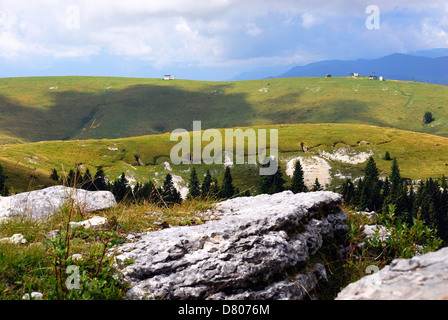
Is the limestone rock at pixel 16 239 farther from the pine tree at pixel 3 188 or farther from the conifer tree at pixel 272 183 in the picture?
the conifer tree at pixel 272 183

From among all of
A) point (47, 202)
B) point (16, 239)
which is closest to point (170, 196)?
point (47, 202)

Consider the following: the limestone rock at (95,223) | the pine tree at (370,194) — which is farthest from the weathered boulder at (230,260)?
the pine tree at (370,194)

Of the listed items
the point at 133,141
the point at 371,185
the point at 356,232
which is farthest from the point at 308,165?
the point at 356,232

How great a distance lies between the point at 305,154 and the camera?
527ft

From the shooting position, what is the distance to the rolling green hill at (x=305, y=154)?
14075 centimetres

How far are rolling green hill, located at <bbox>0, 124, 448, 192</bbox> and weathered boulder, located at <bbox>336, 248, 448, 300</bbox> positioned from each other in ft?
408

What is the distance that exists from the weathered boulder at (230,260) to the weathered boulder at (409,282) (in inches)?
79.0

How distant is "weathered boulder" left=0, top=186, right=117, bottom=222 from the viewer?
31.4ft

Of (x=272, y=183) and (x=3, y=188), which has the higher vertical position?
(x=3, y=188)

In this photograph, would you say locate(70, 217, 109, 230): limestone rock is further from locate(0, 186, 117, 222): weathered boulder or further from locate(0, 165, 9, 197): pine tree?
locate(0, 165, 9, 197): pine tree

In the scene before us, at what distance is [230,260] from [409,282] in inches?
123

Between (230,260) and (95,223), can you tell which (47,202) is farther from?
(230,260)

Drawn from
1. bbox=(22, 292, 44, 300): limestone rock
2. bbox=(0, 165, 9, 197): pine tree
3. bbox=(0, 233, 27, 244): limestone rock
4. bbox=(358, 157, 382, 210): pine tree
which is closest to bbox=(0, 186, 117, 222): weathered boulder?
bbox=(0, 233, 27, 244): limestone rock

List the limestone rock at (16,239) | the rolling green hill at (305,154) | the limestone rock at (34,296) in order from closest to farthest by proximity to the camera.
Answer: the limestone rock at (34,296)
the limestone rock at (16,239)
the rolling green hill at (305,154)
